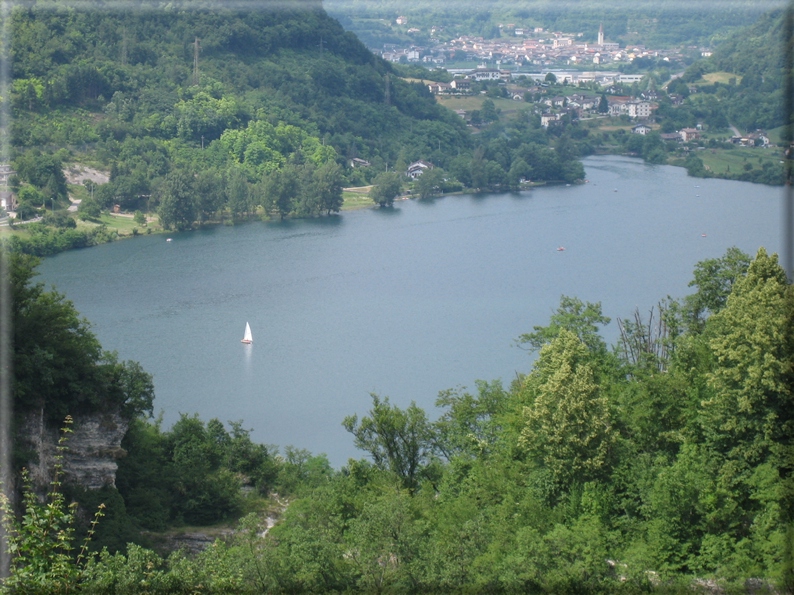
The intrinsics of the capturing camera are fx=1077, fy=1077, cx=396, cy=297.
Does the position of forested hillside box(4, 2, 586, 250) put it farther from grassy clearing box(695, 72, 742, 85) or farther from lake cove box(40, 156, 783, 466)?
grassy clearing box(695, 72, 742, 85)

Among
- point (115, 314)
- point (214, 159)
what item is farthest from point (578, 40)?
point (115, 314)

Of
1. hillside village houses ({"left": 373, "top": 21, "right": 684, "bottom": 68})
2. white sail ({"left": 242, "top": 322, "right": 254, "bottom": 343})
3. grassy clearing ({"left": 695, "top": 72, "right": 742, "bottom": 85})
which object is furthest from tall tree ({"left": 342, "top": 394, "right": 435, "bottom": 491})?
hillside village houses ({"left": 373, "top": 21, "right": 684, "bottom": 68})

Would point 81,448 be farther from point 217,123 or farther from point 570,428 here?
point 217,123

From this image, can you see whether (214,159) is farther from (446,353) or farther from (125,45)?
(446,353)

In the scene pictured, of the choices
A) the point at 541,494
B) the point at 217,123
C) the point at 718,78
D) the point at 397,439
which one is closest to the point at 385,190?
the point at 217,123

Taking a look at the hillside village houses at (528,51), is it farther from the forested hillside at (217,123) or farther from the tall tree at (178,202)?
the tall tree at (178,202)

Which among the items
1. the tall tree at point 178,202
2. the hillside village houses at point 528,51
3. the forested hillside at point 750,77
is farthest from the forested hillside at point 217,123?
the hillside village houses at point 528,51

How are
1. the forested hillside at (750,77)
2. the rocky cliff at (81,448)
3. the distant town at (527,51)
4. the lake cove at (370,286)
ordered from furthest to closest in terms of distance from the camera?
the distant town at (527,51), the forested hillside at (750,77), the lake cove at (370,286), the rocky cliff at (81,448)
